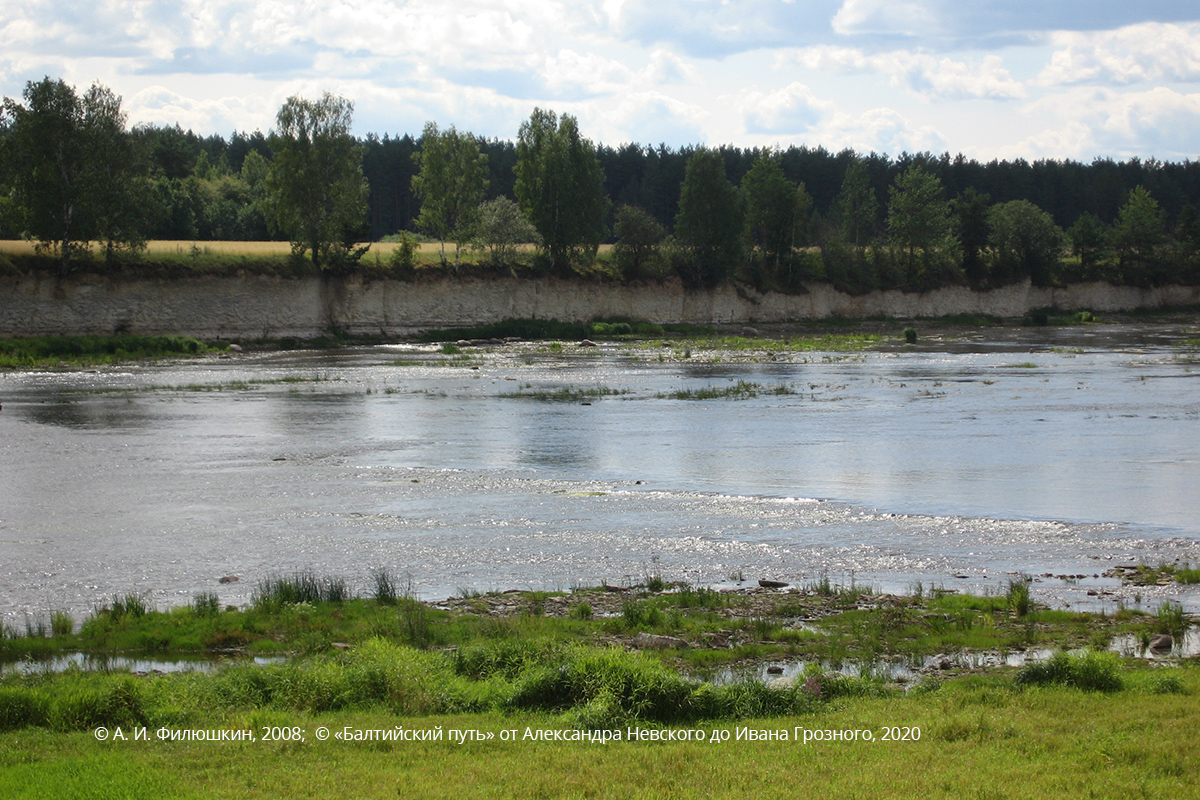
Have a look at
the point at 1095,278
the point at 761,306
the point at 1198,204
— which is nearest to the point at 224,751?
the point at 761,306

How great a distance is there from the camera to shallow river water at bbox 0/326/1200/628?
1723 cm

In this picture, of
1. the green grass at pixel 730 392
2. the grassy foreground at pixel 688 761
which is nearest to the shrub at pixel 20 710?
the grassy foreground at pixel 688 761

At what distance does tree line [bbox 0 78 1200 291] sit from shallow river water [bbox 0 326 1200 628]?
20.8 m

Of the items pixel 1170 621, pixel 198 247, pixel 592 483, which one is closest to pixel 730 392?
pixel 592 483

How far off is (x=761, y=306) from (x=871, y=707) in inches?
3653

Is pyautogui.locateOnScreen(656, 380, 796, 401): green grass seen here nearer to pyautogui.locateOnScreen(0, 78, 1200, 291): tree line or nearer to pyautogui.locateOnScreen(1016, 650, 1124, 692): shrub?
pyautogui.locateOnScreen(1016, 650, 1124, 692): shrub

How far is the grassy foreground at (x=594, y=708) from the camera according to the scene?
7.93 meters

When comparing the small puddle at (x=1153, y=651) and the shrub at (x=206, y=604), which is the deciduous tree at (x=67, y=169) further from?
the small puddle at (x=1153, y=651)

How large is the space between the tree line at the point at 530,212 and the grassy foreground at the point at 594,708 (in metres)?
61.7

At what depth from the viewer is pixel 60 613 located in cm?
1377

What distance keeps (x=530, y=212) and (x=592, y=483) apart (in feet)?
228

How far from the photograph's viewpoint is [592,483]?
2541cm

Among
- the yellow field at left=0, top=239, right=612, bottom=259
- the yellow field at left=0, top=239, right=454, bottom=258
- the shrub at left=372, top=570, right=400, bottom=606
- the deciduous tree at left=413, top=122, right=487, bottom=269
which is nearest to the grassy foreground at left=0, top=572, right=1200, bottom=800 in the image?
the shrub at left=372, top=570, right=400, bottom=606

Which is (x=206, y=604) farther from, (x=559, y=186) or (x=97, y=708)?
(x=559, y=186)
